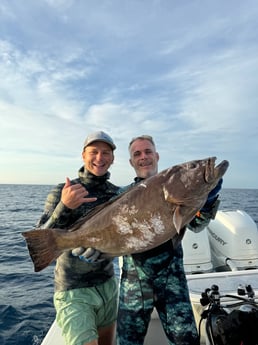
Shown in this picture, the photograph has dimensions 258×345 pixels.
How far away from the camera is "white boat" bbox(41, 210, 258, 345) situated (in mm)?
3496

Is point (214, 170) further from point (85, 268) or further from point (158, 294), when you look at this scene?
point (85, 268)

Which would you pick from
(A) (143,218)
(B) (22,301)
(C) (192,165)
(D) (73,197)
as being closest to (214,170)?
(C) (192,165)

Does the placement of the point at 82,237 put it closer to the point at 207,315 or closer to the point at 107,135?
the point at 107,135

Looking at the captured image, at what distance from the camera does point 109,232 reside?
251 centimetres

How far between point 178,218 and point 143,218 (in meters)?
0.29

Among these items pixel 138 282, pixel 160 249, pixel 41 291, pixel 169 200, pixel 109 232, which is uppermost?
pixel 169 200

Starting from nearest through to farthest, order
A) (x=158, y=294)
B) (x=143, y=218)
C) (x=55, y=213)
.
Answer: (x=143, y=218) < (x=55, y=213) < (x=158, y=294)

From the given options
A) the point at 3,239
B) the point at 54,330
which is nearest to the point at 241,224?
the point at 54,330

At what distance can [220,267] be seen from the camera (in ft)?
21.4

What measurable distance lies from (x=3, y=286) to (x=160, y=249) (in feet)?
23.3

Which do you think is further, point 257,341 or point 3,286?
point 3,286

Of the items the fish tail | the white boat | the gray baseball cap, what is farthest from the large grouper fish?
the white boat

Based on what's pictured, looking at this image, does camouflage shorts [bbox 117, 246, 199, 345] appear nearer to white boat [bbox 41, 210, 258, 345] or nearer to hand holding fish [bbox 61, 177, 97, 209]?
white boat [bbox 41, 210, 258, 345]

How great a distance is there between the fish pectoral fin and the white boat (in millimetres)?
1277
